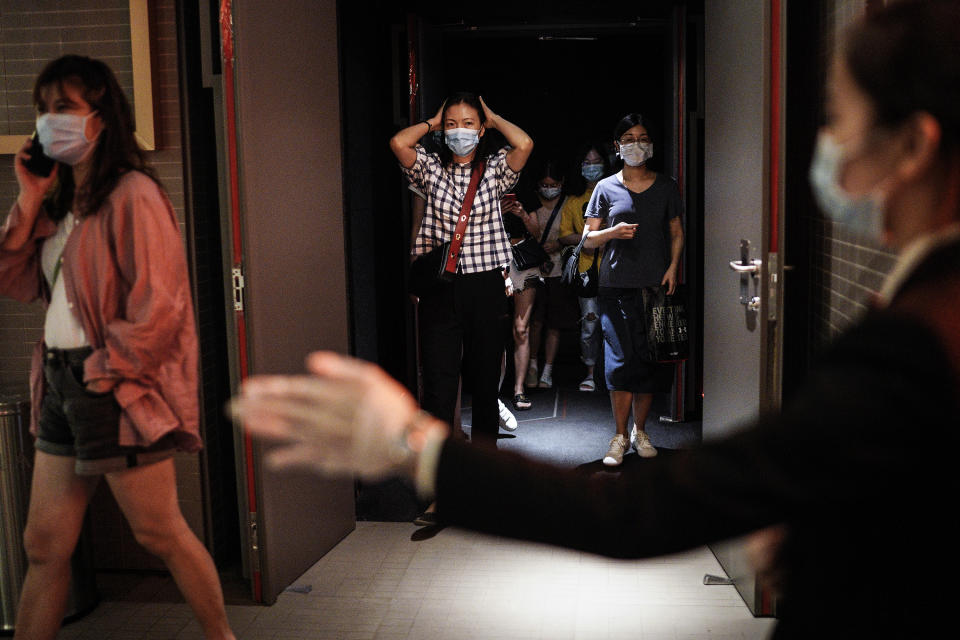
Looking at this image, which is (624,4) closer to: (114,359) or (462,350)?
(462,350)

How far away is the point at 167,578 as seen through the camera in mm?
3465

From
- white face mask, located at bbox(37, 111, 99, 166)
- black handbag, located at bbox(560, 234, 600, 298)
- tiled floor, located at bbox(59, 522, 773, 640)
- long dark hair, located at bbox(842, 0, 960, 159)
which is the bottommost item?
tiled floor, located at bbox(59, 522, 773, 640)

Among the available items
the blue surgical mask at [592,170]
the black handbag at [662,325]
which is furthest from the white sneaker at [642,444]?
the blue surgical mask at [592,170]

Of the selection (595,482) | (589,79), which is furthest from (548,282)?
(595,482)

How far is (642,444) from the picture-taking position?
483cm

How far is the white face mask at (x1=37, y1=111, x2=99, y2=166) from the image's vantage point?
2.42 m

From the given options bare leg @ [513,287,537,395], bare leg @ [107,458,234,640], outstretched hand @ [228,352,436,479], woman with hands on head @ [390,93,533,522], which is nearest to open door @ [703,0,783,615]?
woman with hands on head @ [390,93,533,522]

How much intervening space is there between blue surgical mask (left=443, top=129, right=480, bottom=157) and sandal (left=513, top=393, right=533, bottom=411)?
A: 7.47 ft

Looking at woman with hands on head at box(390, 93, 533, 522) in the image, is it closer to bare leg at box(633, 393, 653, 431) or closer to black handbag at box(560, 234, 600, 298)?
bare leg at box(633, 393, 653, 431)

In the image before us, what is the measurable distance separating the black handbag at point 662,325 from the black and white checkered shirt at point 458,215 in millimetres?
866

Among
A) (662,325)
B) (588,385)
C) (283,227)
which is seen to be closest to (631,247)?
(662,325)

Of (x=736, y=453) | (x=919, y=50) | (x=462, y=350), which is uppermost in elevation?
(x=919, y=50)

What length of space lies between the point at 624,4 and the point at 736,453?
5.43m

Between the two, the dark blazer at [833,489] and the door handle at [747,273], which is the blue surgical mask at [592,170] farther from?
the dark blazer at [833,489]
